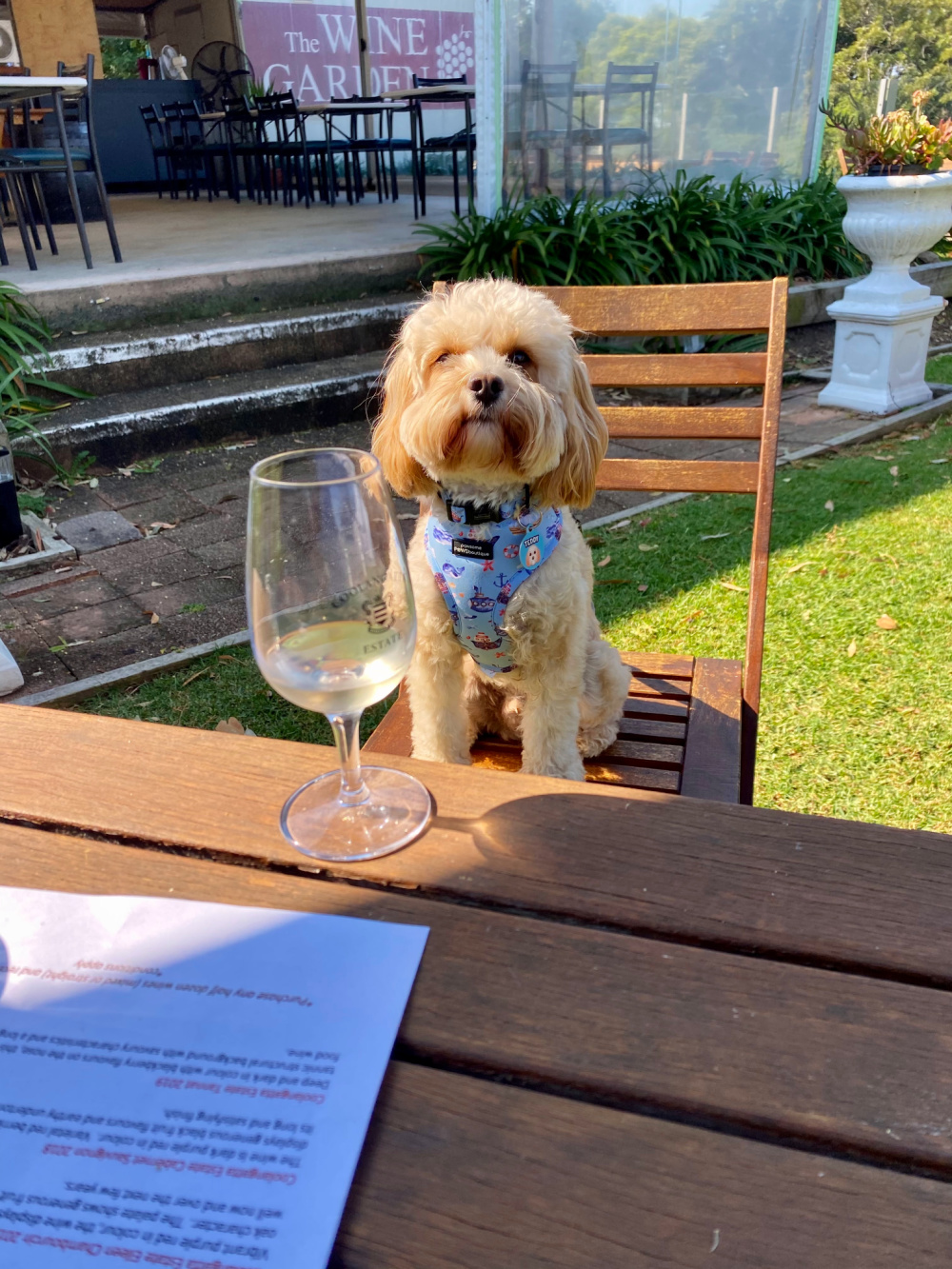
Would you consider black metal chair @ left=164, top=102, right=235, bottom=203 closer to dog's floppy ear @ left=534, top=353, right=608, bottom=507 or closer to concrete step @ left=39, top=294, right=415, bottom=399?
concrete step @ left=39, top=294, right=415, bottom=399

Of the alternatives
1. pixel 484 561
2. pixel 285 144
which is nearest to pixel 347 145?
pixel 285 144

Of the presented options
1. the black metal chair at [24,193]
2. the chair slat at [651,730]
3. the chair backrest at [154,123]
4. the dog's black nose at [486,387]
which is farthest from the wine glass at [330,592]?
the chair backrest at [154,123]

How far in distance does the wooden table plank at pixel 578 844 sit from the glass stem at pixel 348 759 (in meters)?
0.08

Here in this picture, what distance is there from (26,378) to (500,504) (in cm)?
451

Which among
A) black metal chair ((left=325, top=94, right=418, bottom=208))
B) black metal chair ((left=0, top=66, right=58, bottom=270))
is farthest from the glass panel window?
black metal chair ((left=0, top=66, right=58, bottom=270))

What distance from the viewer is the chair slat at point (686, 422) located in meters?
2.43

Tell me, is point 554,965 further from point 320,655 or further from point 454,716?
point 454,716

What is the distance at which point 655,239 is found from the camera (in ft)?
25.3

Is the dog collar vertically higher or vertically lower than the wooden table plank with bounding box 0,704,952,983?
lower

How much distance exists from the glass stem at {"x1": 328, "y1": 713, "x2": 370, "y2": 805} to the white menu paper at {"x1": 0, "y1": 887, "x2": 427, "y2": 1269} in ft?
0.55

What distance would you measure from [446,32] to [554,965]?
19267 mm

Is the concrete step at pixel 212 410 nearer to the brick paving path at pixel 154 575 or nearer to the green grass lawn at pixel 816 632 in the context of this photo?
the brick paving path at pixel 154 575

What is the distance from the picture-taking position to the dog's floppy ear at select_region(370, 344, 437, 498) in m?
2.24

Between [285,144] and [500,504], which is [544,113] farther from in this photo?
[500,504]
